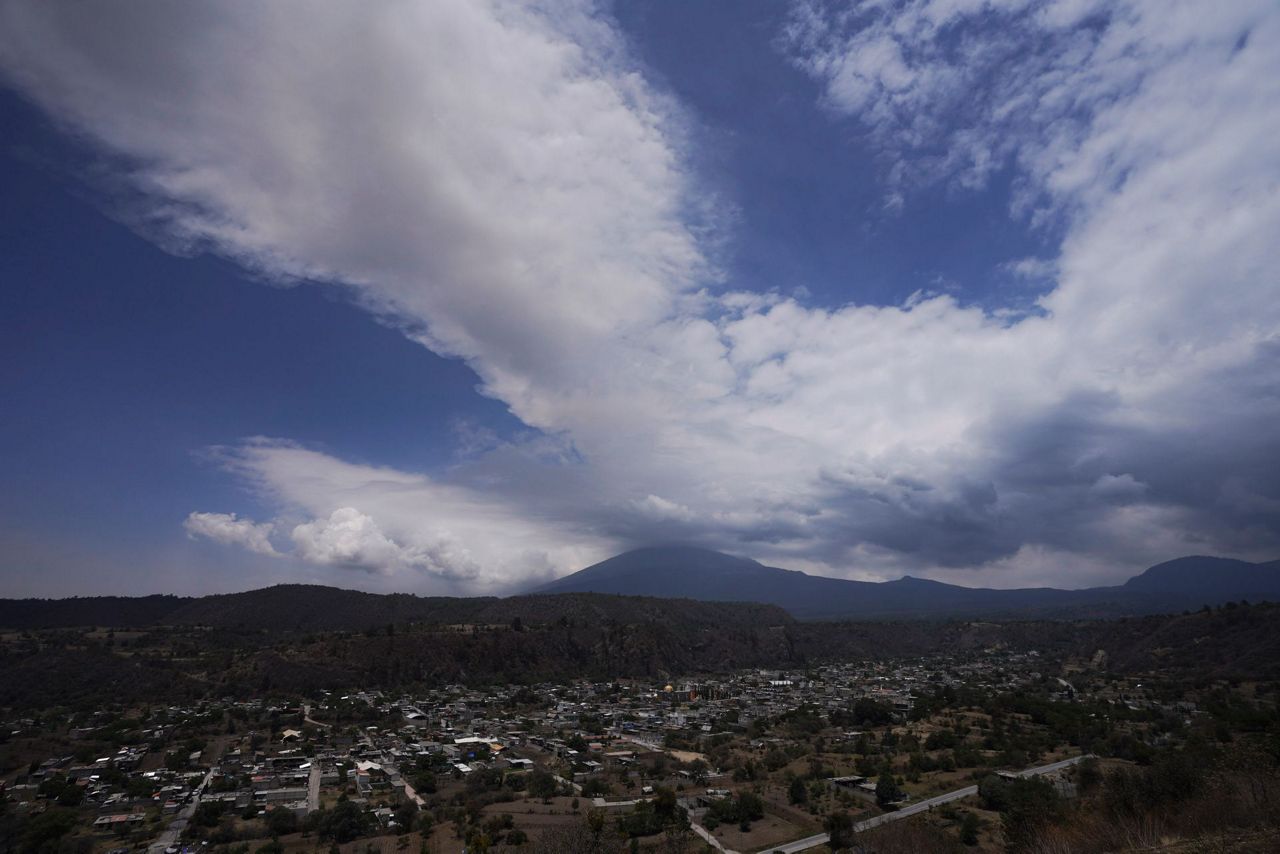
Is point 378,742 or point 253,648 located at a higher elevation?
point 253,648

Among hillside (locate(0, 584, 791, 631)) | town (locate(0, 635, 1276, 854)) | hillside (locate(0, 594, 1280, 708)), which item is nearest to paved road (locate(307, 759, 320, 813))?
town (locate(0, 635, 1276, 854))

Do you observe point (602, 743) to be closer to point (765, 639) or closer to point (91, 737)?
point (91, 737)

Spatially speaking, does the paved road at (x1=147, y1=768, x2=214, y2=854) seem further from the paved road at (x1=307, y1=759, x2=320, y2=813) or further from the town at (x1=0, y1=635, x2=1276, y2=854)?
the paved road at (x1=307, y1=759, x2=320, y2=813)

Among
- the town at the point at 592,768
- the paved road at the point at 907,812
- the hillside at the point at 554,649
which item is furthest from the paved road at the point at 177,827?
the hillside at the point at 554,649

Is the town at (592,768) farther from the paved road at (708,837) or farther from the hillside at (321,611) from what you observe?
the hillside at (321,611)

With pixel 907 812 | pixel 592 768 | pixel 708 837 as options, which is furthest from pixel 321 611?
pixel 907 812

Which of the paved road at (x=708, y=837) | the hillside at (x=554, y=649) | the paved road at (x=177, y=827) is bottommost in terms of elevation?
the paved road at (x=708, y=837)

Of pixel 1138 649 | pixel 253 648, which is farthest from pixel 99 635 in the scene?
pixel 1138 649

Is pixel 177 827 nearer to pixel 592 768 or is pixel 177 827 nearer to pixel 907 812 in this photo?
pixel 592 768
